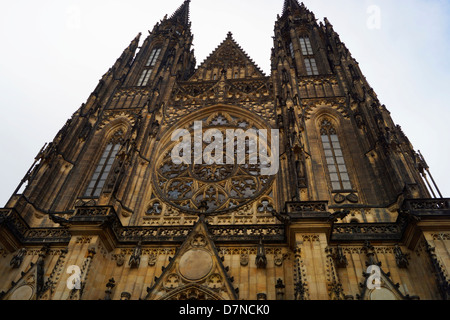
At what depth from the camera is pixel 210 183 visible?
1428 centimetres

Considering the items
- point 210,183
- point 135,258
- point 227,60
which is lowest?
point 135,258

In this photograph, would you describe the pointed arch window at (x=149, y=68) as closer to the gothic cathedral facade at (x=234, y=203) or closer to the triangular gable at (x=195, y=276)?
the gothic cathedral facade at (x=234, y=203)

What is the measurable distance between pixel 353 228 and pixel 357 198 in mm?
1813

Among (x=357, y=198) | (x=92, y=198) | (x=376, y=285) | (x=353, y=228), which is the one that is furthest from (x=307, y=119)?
(x=92, y=198)

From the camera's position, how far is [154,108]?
17500 millimetres

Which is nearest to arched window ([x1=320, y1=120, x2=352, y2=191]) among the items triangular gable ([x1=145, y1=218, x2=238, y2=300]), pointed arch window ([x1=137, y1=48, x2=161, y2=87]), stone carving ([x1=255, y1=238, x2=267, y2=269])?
stone carving ([x1=255, y1=238, x2=267, y2=269])

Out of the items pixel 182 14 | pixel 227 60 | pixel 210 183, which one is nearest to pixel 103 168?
pixel 210 183

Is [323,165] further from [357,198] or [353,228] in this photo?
[353,228]

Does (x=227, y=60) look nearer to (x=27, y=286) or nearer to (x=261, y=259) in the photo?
(x=261, y=259)

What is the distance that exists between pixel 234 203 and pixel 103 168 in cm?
626

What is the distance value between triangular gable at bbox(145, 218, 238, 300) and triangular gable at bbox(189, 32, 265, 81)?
12183 mm

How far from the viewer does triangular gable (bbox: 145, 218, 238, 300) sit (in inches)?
396

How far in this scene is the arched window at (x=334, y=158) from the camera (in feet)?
45.1

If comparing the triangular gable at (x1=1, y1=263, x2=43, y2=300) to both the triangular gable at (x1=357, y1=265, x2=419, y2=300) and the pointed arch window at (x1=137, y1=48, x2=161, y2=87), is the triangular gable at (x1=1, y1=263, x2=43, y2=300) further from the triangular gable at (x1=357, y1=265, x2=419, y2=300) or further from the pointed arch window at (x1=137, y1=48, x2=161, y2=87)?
the pointed arch window at (x1=137, y1=48, x2=161, y2=87)
